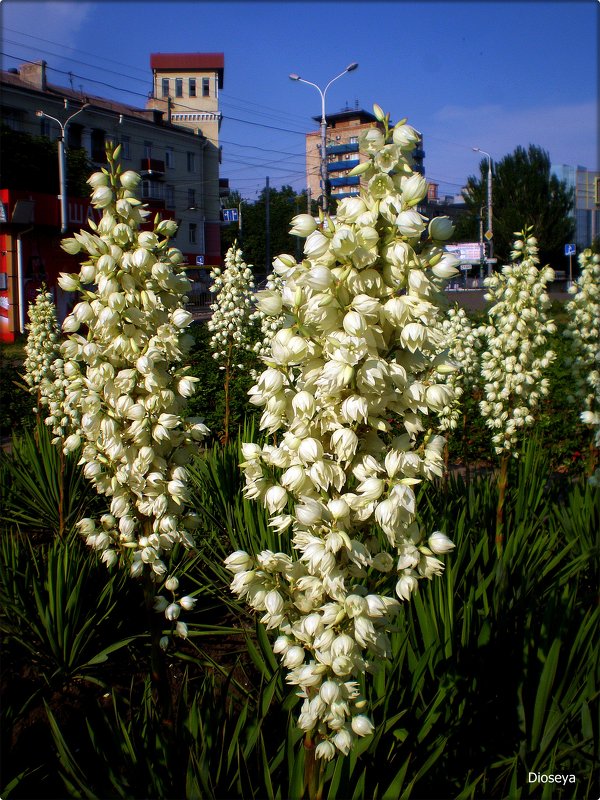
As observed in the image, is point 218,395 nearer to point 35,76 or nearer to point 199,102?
point 35,76

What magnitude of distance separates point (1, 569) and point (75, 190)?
28.2 m

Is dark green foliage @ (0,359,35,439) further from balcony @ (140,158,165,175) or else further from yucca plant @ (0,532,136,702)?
balcony @ (140,158,165,175)

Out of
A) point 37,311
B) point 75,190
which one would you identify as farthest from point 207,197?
point 37,311

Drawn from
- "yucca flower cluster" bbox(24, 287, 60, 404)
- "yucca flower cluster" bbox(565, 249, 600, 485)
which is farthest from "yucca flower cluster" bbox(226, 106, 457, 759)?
"yucca flower cluster" bbox(24, 287, 60, 404)

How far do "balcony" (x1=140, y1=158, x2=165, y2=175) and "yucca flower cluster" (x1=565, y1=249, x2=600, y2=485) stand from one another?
101 feet

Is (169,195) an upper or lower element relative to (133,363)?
upper

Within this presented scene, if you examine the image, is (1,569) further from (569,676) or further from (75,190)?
(75,190)

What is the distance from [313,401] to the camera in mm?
1497

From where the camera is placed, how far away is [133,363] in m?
2.25

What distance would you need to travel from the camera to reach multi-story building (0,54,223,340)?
1856cm

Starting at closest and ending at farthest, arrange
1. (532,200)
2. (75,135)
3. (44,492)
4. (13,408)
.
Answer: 1. (44,492)
2. (13,408)
3. (75,135)
4. (532,200)

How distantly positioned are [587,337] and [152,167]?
1260 inches

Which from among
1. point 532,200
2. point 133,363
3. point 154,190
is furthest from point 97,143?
point 133,363

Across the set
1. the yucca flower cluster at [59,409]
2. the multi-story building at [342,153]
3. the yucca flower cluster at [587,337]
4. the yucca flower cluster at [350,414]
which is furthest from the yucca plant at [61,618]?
the yucca flower cluster at [587,337]
